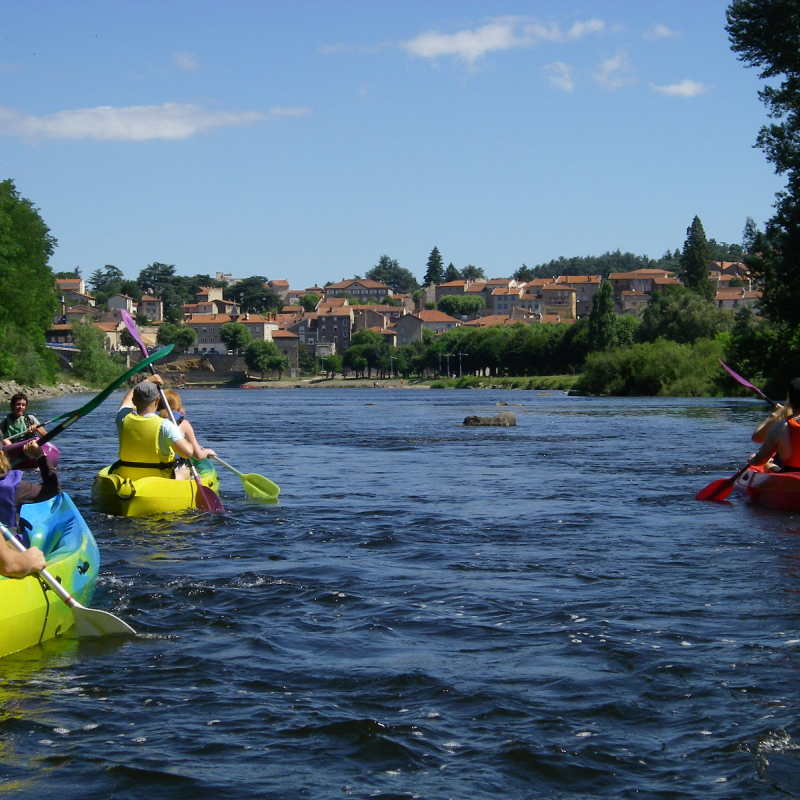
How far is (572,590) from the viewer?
8.73 meters

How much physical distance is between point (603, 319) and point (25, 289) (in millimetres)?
62351

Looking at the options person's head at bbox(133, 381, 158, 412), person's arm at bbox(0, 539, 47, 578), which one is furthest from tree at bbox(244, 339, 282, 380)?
person's arm at bbox(0, 539, 47, 578)

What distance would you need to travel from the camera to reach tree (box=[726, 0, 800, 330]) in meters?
34.2

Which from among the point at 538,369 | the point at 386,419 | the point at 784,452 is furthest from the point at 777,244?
the point at 538,369

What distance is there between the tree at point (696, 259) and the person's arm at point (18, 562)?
436 ft

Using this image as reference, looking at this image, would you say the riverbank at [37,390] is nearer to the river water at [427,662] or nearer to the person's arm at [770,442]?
the river water at [427,662]

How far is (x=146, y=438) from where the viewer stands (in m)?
12.4

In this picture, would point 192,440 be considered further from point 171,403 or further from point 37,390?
point 37,390

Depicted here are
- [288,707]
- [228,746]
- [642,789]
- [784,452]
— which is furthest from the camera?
[784,452]

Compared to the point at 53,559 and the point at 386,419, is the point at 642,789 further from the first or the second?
the point at 386,419

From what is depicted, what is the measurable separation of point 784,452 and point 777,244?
2470 centimetres

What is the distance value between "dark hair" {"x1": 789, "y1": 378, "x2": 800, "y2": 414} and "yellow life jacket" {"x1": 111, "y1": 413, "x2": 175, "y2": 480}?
24.0ft

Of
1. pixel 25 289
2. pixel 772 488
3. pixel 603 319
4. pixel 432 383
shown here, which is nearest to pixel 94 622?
pixel 772 488

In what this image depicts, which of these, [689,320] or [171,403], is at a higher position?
[689,320]
